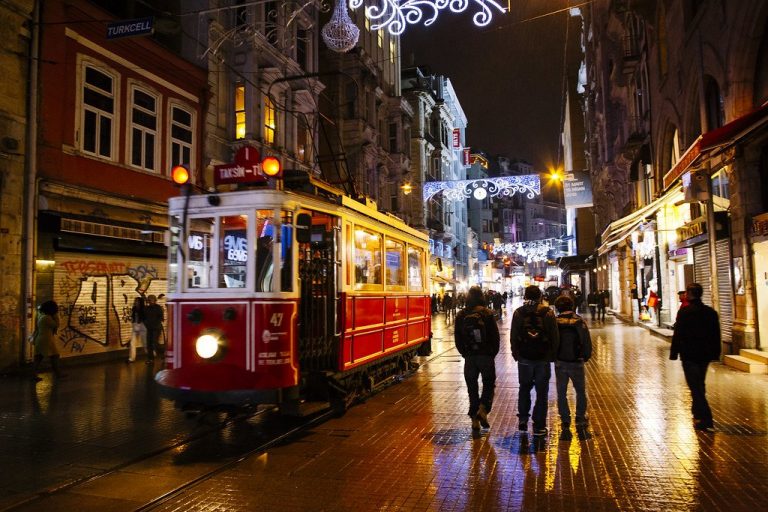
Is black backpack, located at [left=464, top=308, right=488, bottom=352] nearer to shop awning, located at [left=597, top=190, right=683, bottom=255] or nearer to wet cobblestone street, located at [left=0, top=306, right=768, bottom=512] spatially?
wet cobblestone street, located at [left=0, top=306, right=768, bottom=512]

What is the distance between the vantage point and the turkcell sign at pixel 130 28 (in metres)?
10.4

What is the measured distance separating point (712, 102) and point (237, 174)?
12793mm

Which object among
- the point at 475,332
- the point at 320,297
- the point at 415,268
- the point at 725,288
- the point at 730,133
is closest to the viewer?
the point at 475,332

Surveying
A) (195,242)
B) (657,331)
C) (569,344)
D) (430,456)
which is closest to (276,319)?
(195,242)

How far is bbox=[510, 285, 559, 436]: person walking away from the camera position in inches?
274

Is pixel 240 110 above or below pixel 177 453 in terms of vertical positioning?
above

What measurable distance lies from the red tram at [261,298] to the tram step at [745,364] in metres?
8.24

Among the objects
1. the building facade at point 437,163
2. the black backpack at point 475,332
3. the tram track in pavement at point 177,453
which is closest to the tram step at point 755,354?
the black backpack at point 475,332

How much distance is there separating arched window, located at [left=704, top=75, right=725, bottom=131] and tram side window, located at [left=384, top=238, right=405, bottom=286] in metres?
9.08

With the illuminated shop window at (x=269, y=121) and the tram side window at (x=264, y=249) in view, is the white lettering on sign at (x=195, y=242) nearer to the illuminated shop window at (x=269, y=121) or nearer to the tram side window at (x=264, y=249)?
the tram side window at (x=264, y=249)

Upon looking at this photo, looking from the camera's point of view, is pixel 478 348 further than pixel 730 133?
No

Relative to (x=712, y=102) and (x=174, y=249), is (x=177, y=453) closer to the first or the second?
(x=174, y=249)

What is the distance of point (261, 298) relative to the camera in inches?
271

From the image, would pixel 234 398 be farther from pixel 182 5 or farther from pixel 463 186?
pixel 463 186
